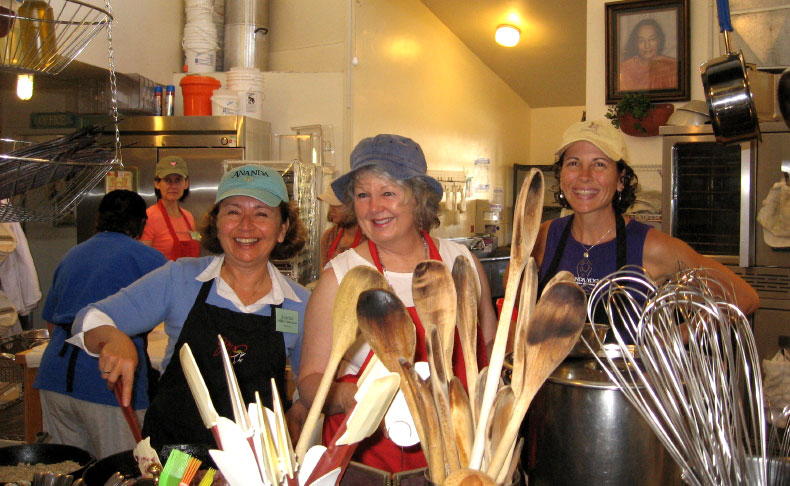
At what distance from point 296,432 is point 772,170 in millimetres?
2183

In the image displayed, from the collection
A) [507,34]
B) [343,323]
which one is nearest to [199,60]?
[507,34]

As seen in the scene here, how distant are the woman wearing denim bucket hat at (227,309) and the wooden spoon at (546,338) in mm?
902

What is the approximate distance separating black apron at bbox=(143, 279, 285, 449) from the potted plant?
2.27m

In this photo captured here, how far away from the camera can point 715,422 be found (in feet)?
2.18

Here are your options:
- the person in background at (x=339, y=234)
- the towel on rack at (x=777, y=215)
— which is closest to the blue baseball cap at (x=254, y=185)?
the person in background at (x=339, y=234)

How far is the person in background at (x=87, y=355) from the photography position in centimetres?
211

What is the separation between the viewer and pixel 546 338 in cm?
59

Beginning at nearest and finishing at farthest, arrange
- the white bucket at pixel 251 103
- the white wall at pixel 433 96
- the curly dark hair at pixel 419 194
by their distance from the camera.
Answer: the curly dark hair at pixel 419 194
the white bucket at pixel 251 103
the white wall at pixel 433 96

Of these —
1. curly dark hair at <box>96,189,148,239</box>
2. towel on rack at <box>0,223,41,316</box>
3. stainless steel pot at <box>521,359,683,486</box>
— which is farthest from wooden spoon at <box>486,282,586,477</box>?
towel on rack at <box>0,223,41,316</box>

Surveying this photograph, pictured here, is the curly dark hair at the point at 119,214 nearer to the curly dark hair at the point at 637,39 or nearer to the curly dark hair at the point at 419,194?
the curly dark hair at the point at 419,194

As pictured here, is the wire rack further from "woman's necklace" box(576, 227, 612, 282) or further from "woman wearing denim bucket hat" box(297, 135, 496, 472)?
"woman's necklace" box(576, 227, 612, 282)

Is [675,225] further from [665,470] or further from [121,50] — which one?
[121,50]

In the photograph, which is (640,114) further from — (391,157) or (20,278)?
(20,278)

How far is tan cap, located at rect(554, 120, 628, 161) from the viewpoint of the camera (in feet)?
5.40
